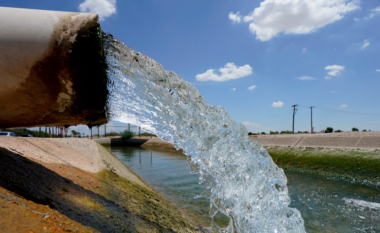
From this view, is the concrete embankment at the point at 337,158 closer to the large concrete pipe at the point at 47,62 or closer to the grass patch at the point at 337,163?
the grass patch at the point at 337,163

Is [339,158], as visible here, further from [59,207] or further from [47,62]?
[47,62]

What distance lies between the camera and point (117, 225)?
118 inches

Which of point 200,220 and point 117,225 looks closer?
point 117,225

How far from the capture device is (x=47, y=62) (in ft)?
9.29

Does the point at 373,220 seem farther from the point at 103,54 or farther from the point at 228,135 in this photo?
the point at 103,54

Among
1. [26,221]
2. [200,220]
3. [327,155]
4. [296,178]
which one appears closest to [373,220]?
[200,220]

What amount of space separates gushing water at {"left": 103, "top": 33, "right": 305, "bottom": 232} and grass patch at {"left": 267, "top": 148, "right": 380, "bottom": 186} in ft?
26.3

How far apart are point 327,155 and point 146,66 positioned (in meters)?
13.4

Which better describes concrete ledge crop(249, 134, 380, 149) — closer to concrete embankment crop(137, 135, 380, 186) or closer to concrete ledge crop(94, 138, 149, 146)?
concrete embankment crop(137, 135, 380, 186)

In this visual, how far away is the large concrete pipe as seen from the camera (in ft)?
9.10

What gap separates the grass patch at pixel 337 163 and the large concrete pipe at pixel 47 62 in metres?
11.4

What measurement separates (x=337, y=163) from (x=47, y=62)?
1368 centimetres

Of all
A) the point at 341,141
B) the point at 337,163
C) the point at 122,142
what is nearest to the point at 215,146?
the point at 337,163

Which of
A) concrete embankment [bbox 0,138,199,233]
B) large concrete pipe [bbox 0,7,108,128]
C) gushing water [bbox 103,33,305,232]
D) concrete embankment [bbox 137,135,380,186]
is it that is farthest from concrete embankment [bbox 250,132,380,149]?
large concrete pipe [bbox 0,7,108,128]
